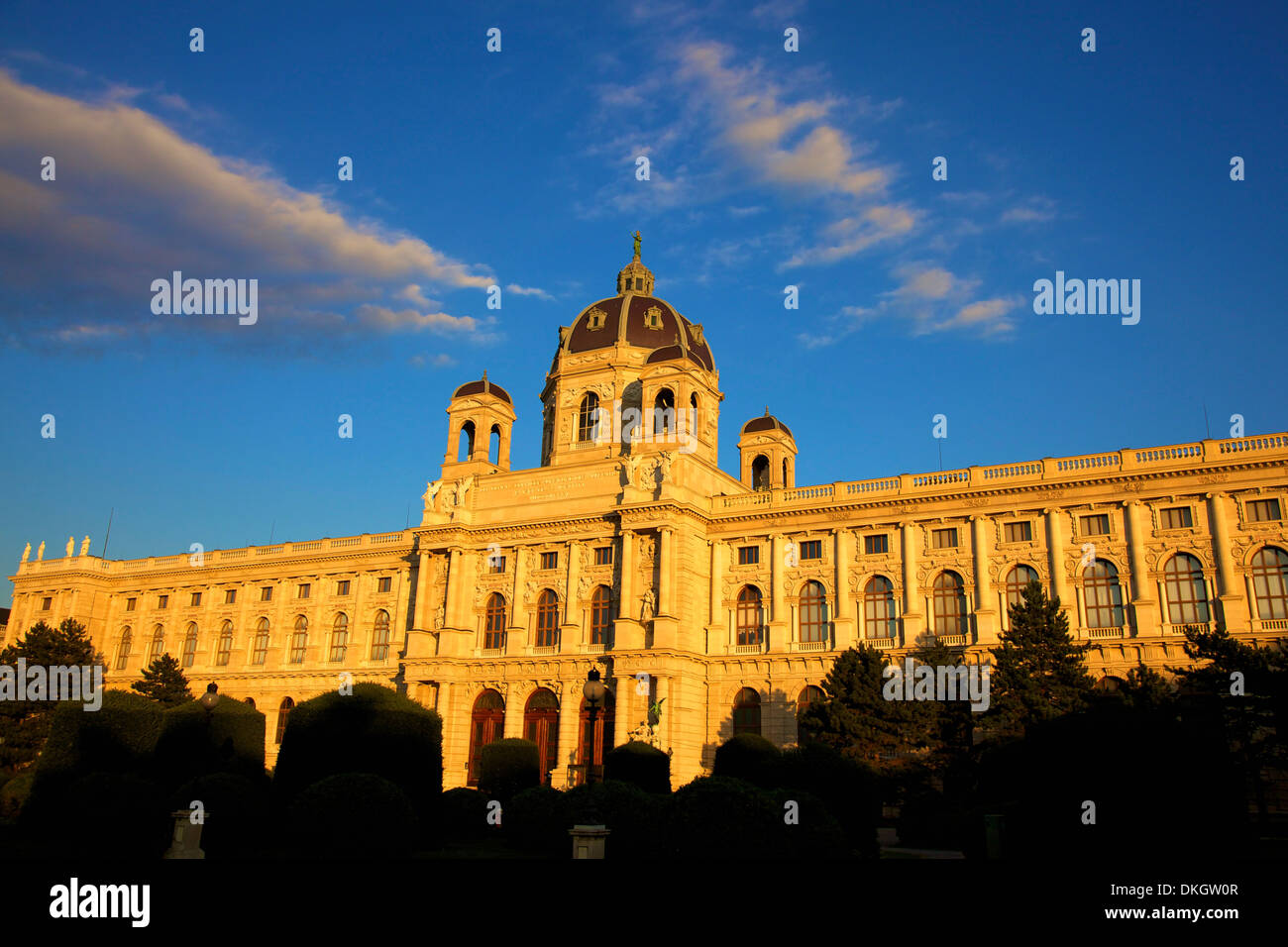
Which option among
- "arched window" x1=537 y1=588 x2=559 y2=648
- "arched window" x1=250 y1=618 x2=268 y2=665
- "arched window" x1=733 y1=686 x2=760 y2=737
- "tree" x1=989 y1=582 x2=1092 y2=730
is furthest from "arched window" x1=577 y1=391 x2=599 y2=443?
"tree" x1=989 y1=582 x2=1092 y2=730

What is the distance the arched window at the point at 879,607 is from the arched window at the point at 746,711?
21.1 ft

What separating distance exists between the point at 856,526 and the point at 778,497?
4.37 meters

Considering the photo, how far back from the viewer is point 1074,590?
4466cm

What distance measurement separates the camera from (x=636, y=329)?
63.7m

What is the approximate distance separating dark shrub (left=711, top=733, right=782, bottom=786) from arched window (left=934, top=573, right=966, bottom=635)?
13.2m

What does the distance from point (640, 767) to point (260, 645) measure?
3611cm

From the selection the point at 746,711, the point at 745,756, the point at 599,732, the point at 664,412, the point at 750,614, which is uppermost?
the point at 664,412

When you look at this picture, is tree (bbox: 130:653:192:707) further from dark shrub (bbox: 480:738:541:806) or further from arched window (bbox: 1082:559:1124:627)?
arched window (bbox: 1082:559:1124:627)

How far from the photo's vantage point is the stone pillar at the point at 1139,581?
42.6 meters

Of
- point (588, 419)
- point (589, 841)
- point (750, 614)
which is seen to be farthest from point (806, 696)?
point (589, 841)

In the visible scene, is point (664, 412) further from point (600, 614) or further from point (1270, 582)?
point (1270, 582)
